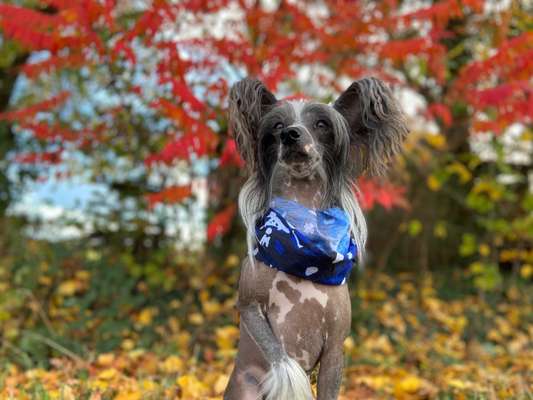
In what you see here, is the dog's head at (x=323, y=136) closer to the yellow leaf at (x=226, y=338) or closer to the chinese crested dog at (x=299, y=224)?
the chinese crested dog at (x=299, y=224)

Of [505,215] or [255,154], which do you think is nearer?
[255,154]

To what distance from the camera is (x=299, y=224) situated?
90.4 inches

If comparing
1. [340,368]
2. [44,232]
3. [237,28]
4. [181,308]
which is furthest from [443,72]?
[44,232]

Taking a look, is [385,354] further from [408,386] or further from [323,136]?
[323,136]

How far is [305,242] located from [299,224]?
0.08 metres

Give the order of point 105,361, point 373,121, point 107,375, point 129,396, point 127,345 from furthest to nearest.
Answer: point 127,345 < point 105,361 < point 107,375 < point 129,396 < point 373,121

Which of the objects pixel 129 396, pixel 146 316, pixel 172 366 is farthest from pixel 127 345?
pixel 129 396

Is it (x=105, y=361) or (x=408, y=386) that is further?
(x=105, y=361)

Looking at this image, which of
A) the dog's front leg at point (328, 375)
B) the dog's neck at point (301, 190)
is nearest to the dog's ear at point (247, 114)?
the dog's neck at point (301, 190)

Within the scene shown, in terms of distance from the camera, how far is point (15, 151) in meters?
8.68

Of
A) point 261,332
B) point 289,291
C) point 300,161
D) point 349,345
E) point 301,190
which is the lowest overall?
point 349,345

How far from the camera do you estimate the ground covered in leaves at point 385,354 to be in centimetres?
388

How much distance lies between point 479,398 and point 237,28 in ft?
12.0

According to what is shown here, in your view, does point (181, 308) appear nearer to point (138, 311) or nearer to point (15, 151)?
point (138, 311)
